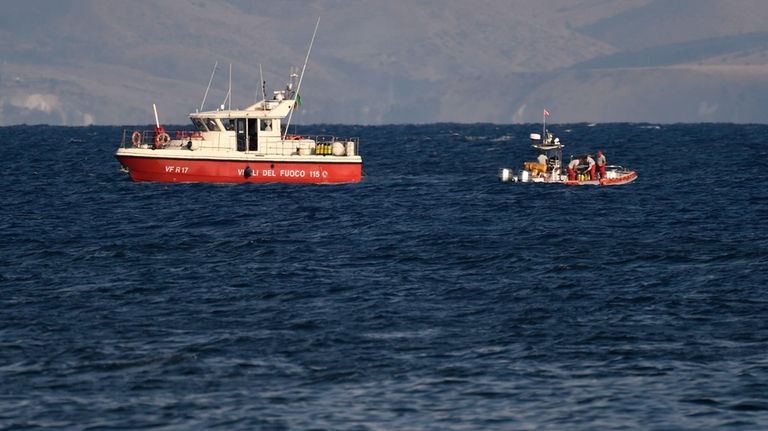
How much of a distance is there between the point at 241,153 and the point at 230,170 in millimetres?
1059

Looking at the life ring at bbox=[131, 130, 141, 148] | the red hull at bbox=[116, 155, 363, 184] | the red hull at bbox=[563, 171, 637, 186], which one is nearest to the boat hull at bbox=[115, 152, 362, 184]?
the red hull at bbox=[116, 155, 363, 184]

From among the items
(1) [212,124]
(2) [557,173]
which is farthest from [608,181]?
(1) [212,124]

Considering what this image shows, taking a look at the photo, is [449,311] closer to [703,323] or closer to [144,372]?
[703,323]

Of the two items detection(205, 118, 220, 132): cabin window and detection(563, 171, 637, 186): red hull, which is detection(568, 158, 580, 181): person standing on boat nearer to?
→ detection(563, 171, 637, 186): red hull

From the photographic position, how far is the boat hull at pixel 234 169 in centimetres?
6881

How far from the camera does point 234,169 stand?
6912 cm

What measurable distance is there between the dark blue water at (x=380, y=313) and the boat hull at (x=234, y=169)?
158cm

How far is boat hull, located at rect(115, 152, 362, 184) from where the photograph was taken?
6881cm

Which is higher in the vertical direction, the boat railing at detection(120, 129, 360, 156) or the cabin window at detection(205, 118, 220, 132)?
the cabin window at detection(205, 118, 220, 132)

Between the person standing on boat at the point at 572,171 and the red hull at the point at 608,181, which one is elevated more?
the person standing on boat at the point at 572,171

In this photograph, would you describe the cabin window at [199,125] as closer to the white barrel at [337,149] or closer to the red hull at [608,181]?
the white barrel at [337,149]

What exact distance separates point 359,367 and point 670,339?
25.6 ft

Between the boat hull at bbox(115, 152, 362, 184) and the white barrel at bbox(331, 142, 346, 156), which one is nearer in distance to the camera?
the boat hull at bbox(115, 152, 362, 184)

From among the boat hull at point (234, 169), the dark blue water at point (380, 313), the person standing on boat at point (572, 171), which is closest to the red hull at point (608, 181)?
the person standing on boat at point (572, 171)
